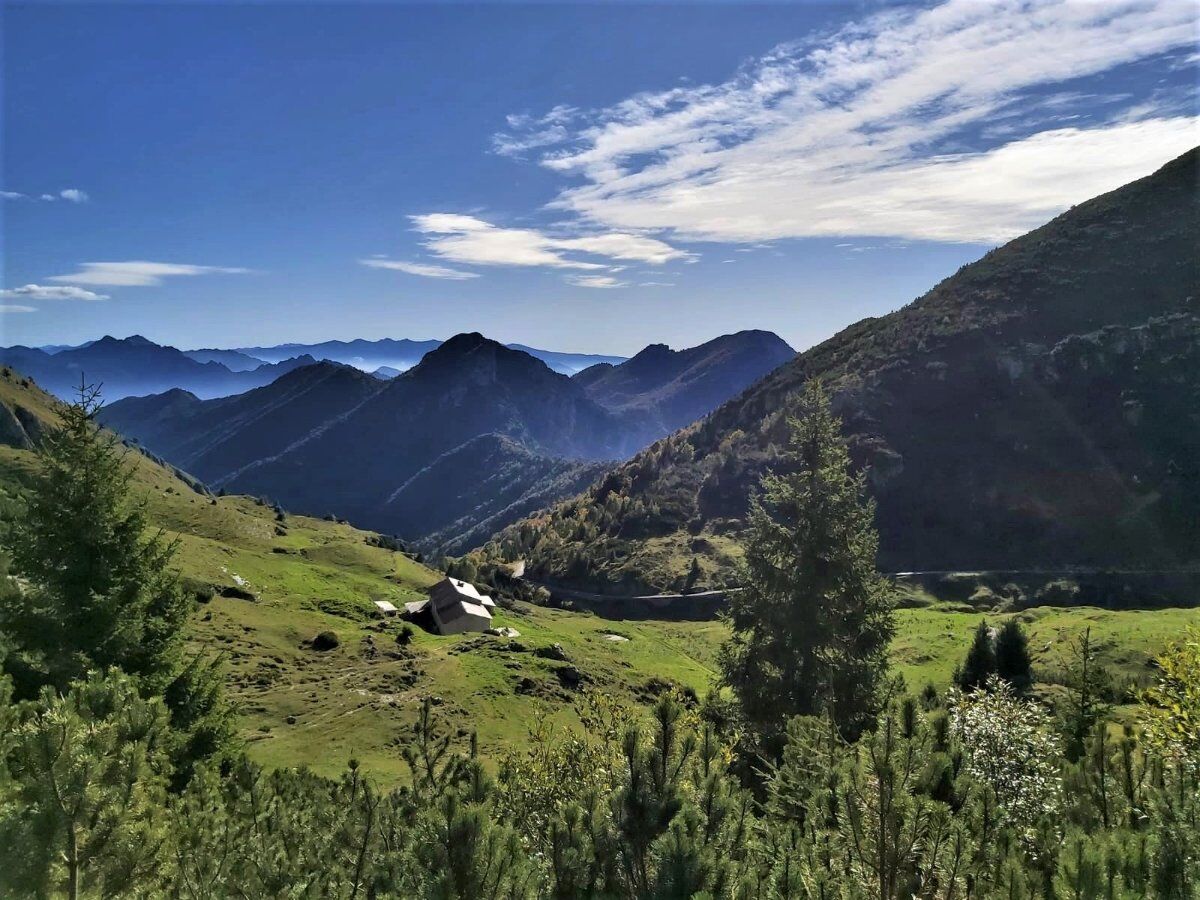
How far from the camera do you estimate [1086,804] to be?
8867 mm

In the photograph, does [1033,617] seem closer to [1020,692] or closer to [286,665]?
[1020,692]

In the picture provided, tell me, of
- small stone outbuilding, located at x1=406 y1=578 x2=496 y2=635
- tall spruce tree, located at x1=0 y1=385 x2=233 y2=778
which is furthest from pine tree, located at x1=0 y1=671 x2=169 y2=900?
small stone outbuilding, located at x1=406 y1=578 x2=496 y2=635

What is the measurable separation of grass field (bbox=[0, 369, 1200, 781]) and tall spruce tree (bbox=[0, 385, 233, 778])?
4.86ft

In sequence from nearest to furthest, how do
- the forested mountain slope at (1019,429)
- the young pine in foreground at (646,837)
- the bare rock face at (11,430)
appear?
the young pine in foreground at (646,837)
the forested mountain slope at (1019,429)
the bare rock face at (11,430)

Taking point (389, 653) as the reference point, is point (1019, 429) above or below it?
above

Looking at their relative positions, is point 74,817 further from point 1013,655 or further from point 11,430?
point 11,430

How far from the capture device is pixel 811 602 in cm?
2348

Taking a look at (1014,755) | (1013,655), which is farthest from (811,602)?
(1013,655)

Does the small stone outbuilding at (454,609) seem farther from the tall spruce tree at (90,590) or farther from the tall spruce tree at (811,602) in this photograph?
the tall spruce tree at (811,602)

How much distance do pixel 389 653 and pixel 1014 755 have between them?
5655 centimetres

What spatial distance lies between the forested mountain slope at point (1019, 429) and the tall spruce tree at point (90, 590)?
371 feet

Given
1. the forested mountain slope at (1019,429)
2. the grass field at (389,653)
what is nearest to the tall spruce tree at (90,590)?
the grass field at (389,653)

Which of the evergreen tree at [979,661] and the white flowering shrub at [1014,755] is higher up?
the white flowering shrub at [1014,755]

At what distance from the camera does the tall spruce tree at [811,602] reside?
22328 mm
